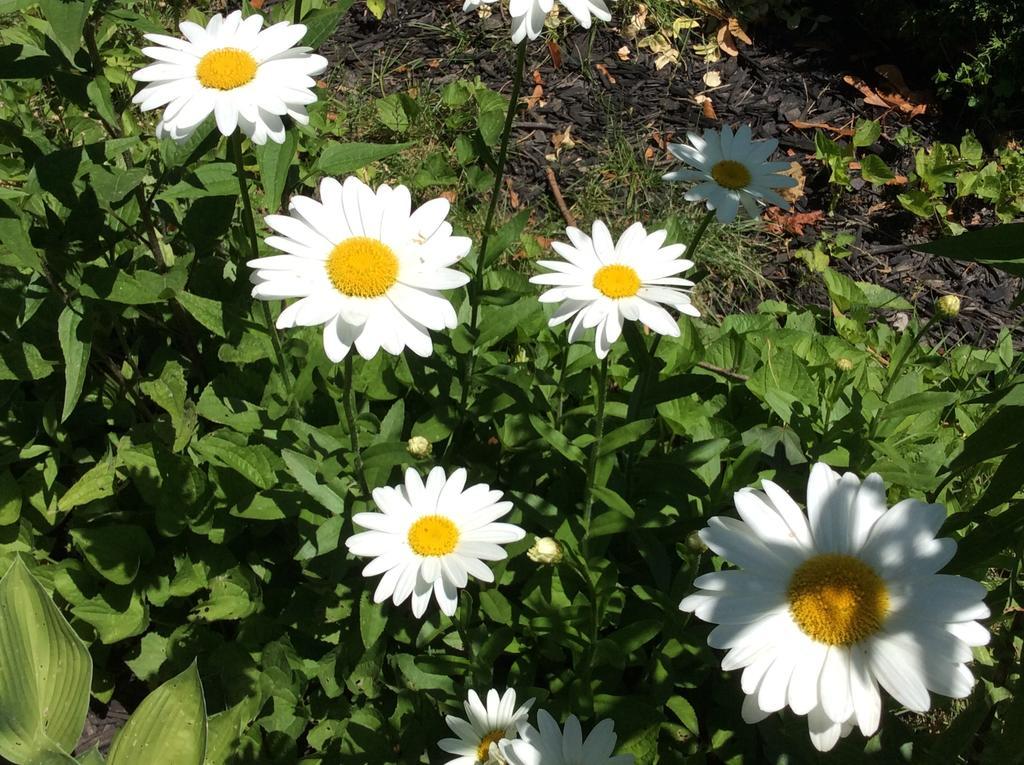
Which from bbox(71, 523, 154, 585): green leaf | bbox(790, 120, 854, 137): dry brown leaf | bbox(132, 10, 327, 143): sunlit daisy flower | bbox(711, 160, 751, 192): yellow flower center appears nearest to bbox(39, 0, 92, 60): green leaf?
bbox(132, 10, 327, 143): sunlit daisy flower

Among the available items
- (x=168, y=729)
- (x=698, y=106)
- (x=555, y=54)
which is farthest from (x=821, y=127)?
(x=168, y=729)

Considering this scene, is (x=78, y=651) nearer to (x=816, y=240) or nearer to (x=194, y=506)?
(x=194, y=506)

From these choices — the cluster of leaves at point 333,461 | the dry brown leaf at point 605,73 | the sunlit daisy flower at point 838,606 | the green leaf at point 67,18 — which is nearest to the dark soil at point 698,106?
the dry brown leaf at point 605,73

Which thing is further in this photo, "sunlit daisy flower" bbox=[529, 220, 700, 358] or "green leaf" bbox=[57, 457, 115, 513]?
"green leaf" bbox=[57, 457, 115, 513]

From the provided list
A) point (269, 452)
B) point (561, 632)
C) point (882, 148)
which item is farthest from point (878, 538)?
point (882, 148)

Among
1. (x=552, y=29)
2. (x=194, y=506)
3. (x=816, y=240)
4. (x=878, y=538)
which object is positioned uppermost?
(x=552, y=29)

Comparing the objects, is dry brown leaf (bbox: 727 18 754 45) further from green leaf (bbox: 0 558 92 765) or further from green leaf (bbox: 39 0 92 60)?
green leaf (bbox: 0 558 92 765)

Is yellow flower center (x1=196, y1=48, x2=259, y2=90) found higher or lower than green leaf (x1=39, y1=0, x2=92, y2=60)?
higher
